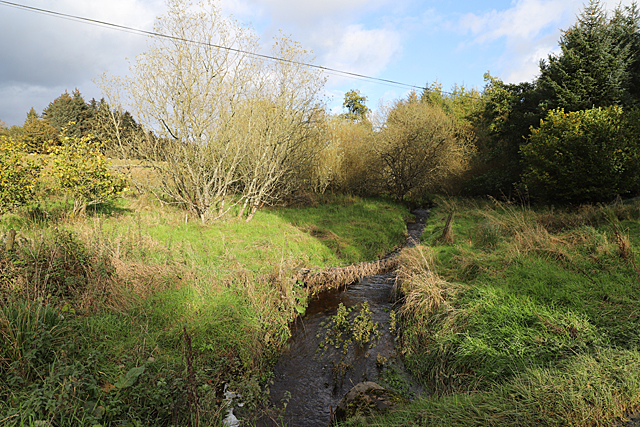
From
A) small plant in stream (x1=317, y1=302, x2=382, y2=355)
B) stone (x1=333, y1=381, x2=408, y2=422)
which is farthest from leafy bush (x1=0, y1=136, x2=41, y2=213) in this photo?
stone (x1=333, y1=381, x2=408, y2=422)

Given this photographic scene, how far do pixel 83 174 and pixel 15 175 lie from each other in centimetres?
131

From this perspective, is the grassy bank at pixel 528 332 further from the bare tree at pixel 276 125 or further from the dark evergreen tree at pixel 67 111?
the dark evergreen tree at pixel 67 111

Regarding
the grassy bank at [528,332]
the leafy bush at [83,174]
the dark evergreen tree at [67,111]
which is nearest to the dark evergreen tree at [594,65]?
the grassy bank at [528,332]

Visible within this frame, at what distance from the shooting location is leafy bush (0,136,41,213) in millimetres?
7211

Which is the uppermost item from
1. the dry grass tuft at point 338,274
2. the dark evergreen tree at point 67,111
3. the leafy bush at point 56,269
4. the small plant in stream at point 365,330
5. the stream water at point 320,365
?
the dark evergreen tree at point 67,111

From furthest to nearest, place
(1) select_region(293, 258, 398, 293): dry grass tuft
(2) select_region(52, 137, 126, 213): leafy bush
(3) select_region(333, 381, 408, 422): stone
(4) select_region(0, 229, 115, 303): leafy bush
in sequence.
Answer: (2) select_region(52, 137, 126, 213): leafy bush → (1) select_region(293, 258, 398, 293): dry grass tuft → (4) select_region(0, 229, 115, 303): leafy bush → (3) select_region(333, 381, 408, 422): stone

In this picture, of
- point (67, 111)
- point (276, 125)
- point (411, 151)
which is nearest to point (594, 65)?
point (411, 151)

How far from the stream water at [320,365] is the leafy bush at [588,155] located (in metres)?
10.2

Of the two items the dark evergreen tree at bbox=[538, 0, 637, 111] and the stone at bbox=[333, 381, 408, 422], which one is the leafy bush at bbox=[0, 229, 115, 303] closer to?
the stone at bbox=[333, 381, 408, 422]

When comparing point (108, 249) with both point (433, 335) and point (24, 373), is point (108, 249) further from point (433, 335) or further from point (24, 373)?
point (433, 335)

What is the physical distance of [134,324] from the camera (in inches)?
176

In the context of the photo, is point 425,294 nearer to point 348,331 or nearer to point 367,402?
point 348,331

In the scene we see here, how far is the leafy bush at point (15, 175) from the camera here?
7211mm

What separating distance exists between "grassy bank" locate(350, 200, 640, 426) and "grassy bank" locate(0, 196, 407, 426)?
2.02 meters
